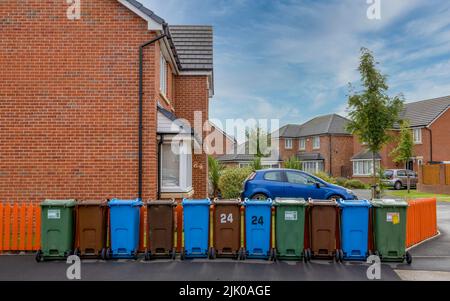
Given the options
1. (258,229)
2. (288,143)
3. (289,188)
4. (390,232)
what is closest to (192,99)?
(289,188)

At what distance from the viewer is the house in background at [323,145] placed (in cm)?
4153

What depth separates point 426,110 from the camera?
121ft

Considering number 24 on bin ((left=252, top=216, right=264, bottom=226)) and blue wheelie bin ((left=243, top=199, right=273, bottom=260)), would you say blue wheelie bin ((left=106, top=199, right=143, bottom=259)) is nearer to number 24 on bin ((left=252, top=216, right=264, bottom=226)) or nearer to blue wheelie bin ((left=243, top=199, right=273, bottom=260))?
blue wheelie bin ((left=243, top=199, right=273, bottom=260))

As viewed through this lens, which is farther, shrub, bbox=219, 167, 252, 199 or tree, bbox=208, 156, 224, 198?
tree, bbox=208, 156, 224, 198

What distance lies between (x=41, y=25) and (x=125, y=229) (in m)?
6.09

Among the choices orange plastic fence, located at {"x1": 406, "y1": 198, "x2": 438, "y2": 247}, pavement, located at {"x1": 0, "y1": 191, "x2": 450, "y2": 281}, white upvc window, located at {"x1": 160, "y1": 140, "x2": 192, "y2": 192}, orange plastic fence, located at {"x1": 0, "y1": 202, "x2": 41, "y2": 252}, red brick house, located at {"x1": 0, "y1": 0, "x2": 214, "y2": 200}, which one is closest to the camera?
pavement, located at {"x1": 0, "y1": 191, "x2": 450, "y2": 281}

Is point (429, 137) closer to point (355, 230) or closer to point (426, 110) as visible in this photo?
point (426, 110)

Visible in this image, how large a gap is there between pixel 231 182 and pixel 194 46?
6.56 meters

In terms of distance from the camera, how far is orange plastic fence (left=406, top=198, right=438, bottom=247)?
9.15 metres

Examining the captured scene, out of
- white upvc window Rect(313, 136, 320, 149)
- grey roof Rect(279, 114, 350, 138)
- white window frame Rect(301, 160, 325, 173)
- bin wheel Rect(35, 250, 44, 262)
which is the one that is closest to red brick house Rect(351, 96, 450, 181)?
white window frame Rect(301, 160, 325, 173)

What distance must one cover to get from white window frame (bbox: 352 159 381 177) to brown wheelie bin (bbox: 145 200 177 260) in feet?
107

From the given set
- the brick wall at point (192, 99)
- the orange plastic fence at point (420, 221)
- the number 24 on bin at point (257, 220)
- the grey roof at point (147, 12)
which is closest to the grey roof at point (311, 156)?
the brick wall at point (192, 99)

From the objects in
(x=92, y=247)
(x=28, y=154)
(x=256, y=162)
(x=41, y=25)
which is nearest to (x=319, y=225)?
(x=92, y=247)

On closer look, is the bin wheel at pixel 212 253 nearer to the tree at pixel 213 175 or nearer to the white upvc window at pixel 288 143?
the tree at pixel 213 175
